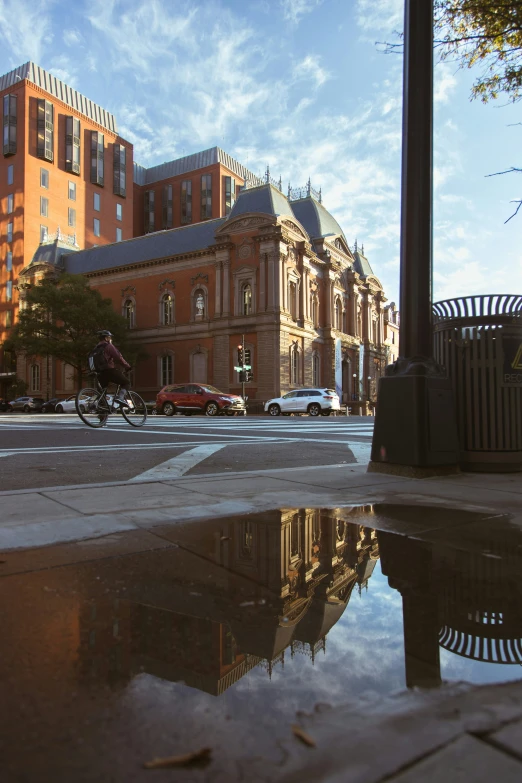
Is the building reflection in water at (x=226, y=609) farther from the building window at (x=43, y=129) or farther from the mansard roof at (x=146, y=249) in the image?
the building window at (x=43, y=129)

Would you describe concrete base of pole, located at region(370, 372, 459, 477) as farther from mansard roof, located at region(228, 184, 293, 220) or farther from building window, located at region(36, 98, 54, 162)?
building window, located at region(36, 98, 54, 162)

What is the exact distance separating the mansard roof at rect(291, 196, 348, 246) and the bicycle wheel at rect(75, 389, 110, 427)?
1618 inches

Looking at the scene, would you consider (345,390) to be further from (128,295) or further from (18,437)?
(18,437)

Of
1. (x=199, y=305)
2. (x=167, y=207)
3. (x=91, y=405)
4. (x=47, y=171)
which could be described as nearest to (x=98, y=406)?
(x=91, y=405)

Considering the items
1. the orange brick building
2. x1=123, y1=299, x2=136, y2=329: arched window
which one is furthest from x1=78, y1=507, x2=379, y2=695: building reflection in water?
x1=123, y1=299, x2=136, y2=329: arched window

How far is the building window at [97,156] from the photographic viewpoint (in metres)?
64.3

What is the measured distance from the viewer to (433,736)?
3.92ft

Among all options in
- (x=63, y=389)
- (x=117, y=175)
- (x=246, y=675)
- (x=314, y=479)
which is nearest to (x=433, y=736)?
(x=246, y=675)

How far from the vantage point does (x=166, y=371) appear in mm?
47969

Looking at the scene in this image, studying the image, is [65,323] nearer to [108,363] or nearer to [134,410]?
[134,410]

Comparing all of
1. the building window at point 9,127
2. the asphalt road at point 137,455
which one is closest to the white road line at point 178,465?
the asphalt road at point 137,455

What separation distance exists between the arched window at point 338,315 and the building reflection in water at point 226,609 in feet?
163

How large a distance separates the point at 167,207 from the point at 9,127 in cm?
2187

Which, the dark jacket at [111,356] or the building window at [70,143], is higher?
the building window at [70,143]
